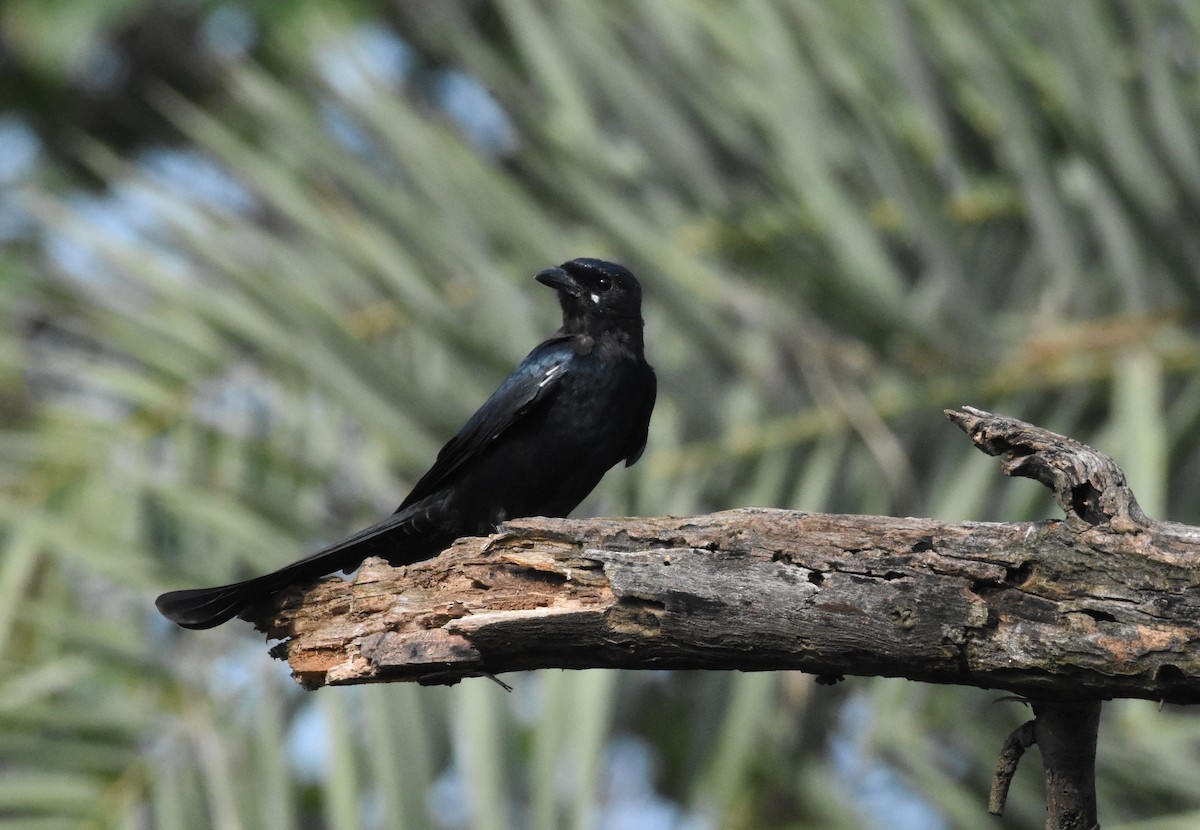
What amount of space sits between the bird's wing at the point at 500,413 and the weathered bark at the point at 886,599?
4.99 ft

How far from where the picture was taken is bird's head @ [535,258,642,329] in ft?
16.8

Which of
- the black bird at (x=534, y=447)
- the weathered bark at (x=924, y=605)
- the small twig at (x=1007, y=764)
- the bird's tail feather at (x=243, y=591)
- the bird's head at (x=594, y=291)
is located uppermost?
the bird's head at (x=594, y=291)

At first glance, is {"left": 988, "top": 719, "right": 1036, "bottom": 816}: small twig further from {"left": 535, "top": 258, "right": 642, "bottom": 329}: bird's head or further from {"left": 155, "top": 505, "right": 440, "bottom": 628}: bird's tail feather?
{"left": 535, "top": 258, "right": 642, "bottom": 329}: bird's head

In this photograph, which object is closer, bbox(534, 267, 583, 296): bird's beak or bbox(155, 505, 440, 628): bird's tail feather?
bbox(155, 505, 440, 628): bird's tail feather

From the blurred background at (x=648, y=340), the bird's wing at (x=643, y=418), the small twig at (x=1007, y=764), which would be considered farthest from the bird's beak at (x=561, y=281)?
the small twig at (x=1007, y=764)

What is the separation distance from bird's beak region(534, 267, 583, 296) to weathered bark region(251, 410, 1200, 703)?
2062mm

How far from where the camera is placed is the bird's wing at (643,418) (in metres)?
5.04

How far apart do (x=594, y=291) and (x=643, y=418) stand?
46 centimetres

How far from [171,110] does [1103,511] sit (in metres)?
8.56

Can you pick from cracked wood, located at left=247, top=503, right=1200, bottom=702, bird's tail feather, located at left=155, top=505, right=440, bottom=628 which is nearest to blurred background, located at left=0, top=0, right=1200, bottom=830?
bird's tail feather, located at left=155, top=505, right=440, bottom=628

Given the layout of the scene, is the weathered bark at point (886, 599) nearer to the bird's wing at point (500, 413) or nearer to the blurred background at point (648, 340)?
the bird's wing at point (500, 413)

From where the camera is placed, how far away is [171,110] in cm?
1030

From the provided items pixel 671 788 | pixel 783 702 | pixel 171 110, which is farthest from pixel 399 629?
pixel 171 110

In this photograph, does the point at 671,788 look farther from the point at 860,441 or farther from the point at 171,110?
the point at 171,110
